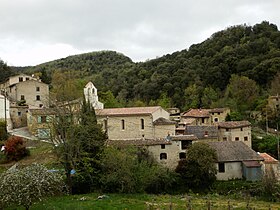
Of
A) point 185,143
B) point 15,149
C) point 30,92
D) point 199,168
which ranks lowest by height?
point 199,168

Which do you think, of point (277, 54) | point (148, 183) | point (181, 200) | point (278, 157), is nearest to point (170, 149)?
point (148, 183)

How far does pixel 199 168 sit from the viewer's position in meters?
31.8

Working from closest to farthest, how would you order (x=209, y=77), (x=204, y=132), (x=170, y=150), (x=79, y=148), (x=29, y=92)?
(x=79, y=148) < (x=170, y=150) < (x=204, y=132) < (x=29, y=92) < (x=209, y=77)

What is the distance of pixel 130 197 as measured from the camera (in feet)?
90.9

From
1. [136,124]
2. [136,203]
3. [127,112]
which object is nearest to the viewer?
[136,203]

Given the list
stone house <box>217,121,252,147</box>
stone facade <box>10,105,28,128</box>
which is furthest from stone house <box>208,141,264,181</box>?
stone facade <box>10,105,28,128</box>

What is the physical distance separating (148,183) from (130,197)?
2853mm

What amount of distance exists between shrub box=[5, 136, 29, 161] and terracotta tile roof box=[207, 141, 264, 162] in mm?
19696

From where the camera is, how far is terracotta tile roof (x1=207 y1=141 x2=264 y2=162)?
34281mm

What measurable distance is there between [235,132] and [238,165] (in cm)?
1118

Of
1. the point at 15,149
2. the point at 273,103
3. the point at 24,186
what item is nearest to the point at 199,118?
the point at 273,103

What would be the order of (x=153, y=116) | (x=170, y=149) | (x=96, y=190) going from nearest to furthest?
(x=96, y=190) < (x=170, y=149) < (x=153, y=116)

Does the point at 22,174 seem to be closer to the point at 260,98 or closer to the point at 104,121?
the point at 104,121

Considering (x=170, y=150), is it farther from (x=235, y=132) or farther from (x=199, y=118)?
(x=199, y=118)
